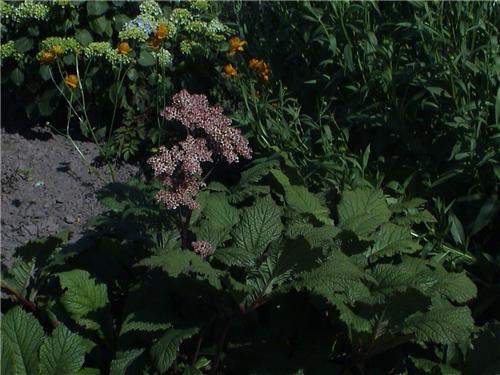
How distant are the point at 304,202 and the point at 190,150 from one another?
2.07 ft

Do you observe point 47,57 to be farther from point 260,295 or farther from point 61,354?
point 260,295

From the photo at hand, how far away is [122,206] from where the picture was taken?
10.9 ft

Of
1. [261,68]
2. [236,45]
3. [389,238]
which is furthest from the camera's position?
[236,45]

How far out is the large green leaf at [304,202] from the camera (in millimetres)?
3240

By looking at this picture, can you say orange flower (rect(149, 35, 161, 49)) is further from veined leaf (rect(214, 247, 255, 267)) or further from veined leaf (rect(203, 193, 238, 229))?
veined leaf (rect(214, 247, 255, 267))

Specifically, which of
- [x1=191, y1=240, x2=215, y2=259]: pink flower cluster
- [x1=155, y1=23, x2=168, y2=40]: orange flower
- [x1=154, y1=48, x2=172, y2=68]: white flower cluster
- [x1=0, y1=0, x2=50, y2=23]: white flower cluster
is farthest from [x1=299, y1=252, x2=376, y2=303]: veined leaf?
[x1=0, y1=0, x2=50, y2=23]: white flower cluster

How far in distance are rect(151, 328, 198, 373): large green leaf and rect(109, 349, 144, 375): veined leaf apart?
15 cm

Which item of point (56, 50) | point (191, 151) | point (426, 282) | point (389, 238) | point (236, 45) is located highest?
point (191, 151)

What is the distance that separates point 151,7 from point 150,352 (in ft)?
9.60

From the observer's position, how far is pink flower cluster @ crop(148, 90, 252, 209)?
2816 millimetres

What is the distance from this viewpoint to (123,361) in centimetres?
291

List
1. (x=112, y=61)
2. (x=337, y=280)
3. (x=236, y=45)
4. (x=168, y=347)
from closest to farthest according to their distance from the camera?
(x=337, y=280), (x=168, y=347), (x=236, y=45), (x=112, y=61)

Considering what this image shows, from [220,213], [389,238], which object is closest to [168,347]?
[220,213]

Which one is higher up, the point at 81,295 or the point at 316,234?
the point at 316,234
